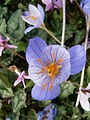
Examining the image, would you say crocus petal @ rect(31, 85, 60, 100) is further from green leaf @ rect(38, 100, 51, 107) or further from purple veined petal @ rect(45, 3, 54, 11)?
purple veined petal @ rect(45, 3, 54, 11)

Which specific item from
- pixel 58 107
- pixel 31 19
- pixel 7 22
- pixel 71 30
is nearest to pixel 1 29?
pixel 7 22

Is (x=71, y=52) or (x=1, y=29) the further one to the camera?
(x=1, y=29)

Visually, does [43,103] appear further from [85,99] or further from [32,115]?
[85,99]

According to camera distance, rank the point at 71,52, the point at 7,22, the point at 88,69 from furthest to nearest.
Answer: the point at 7,22, the point at 88,69, the point at 71,52

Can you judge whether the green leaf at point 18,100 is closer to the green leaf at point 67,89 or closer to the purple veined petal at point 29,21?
the green leaf at point 67,89

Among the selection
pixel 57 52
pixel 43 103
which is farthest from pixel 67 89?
pixel 57 52

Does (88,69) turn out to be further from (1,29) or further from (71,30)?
(1,29)
